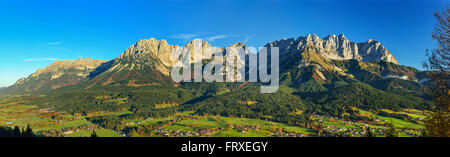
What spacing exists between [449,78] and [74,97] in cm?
23361

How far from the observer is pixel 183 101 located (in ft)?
649

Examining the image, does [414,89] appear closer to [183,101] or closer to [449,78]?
[183,101]

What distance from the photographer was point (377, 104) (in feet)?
433
